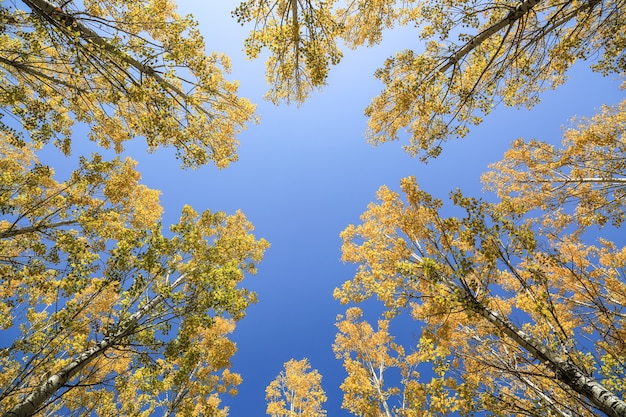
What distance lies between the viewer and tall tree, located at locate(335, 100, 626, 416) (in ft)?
12.3

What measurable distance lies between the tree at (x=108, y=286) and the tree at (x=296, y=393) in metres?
5.31

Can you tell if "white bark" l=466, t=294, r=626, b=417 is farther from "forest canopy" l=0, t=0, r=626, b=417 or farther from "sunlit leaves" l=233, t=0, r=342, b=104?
"sunlit leaves" l=233, t=0, r=342, b=104

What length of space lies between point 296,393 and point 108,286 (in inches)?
448

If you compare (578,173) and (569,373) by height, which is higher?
(578,173)

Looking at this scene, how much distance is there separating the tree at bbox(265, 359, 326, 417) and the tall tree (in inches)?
312

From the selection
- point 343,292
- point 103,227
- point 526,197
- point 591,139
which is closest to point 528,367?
point 526,197

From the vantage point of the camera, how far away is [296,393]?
46.0 ft

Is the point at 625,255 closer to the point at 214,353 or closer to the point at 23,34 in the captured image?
the point at 214,353

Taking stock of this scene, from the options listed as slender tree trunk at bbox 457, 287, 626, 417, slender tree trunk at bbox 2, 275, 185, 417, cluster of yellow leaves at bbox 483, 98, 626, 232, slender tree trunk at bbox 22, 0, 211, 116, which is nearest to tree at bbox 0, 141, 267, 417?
slender tree trunk at bbox 2, 275, 185, 417

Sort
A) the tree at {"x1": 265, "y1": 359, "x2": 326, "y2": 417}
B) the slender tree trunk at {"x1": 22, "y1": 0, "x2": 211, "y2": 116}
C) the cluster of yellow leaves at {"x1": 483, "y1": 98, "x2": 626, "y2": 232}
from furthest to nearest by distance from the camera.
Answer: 1. the tree at {"x1": 265, "y1": 359, "x2": 326, "y2": 417}
2. the cluster of yellow leaves at {"x1": 483, "y1": 98, "x2": 626, "y2": 232}
3. the slender tree trunk at {"x1": 22, "y1": 0, "x2": 211, "y2": 116}

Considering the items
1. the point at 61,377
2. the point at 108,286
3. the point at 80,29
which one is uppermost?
the point at 80,29

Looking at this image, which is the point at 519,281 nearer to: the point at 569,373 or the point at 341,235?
the point at 569,373

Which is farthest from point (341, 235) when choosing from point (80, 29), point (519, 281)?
point (80, 29)

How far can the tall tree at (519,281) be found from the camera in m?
3.74
